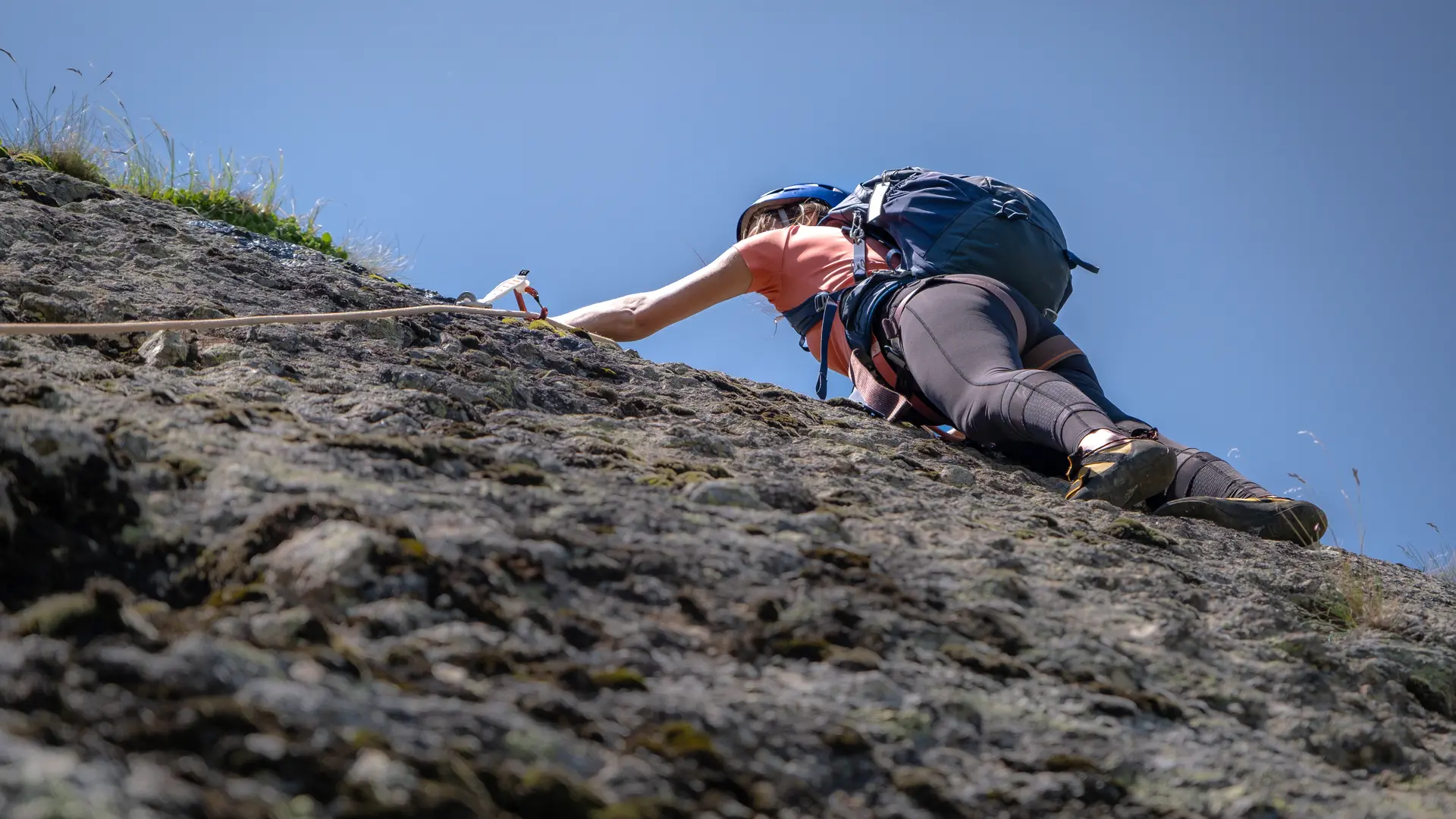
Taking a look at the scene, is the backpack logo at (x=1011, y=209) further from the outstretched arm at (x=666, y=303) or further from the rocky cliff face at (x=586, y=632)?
the rocky cliff face at (x=586, y=632)

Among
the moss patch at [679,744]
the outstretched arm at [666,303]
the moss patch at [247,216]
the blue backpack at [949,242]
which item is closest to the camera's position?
the moss patch at [679,744]

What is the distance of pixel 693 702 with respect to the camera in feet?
4.00

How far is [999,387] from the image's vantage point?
314cm

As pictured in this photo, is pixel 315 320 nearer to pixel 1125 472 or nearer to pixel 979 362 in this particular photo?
pixel 979 362

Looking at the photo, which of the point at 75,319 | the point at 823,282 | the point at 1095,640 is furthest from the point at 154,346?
the point at 823,282

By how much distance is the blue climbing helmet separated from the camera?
193 inches

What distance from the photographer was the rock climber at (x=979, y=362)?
2904 millimetres

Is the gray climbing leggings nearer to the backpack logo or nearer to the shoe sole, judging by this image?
the shoe sole

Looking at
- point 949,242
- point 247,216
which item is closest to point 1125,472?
point 949,242

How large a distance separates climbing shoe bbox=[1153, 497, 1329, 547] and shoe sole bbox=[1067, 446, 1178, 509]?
0.23 meters

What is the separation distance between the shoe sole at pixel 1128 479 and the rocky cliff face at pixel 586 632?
27cm

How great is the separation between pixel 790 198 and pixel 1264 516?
272 cm

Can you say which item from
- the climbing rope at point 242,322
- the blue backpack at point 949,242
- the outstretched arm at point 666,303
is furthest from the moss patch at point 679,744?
the outstretched arm at point 666,303

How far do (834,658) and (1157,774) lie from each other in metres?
0.42
